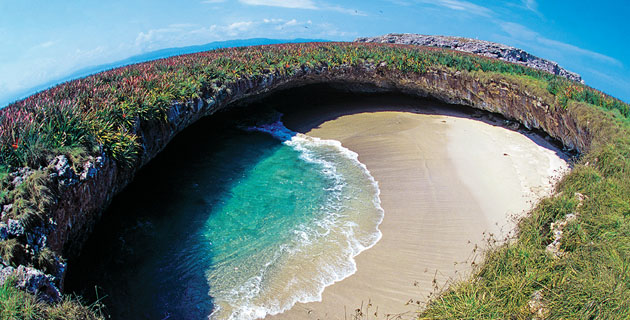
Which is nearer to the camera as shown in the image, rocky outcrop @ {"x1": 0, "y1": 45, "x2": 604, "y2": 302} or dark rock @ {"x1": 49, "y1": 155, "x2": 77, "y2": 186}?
rocky outcrop @ {"x1": 0, "y1": 45, "x2": 604, "y2": 302}

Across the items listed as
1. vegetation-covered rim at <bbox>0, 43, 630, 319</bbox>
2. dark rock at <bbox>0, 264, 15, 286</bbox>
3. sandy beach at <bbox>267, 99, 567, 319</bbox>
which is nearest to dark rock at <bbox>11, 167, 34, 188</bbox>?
vegetation-covered rim at <bbox>0, 43, 630, 319</bbox>

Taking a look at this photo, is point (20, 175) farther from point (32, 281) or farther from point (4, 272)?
point (32, 281)

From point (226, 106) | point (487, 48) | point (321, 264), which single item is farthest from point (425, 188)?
point (487, 48)

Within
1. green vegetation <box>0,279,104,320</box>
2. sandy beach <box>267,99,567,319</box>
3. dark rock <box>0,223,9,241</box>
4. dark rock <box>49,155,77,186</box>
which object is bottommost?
sandy beach <box>267,99,567,319</box>

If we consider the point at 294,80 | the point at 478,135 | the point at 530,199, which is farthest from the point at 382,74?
the point at 530,199

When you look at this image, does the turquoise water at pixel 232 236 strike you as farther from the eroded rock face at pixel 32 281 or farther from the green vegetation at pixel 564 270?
the green vegetation at pixel 564 270

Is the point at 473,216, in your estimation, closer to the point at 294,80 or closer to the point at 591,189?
the point at 591,189

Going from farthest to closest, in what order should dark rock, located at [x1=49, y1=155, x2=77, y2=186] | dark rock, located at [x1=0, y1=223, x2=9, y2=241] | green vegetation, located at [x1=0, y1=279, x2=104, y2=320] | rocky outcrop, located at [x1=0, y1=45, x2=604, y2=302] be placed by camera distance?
dark rock, located at [x1=49, y1=155, x2=77, y2=186] < rocky outcrop, located at [x1=0, y1=45, x2=604, y2=302] < dark rock, located at [x1=0, y1=223, x2=9, y2=241] < green vegetation, located at [x1=0, y1=279, x2=104, y2=320]

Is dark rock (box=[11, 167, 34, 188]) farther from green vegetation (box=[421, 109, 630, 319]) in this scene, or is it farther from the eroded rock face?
green vegetation (box=[421, 109, 630, 319])
